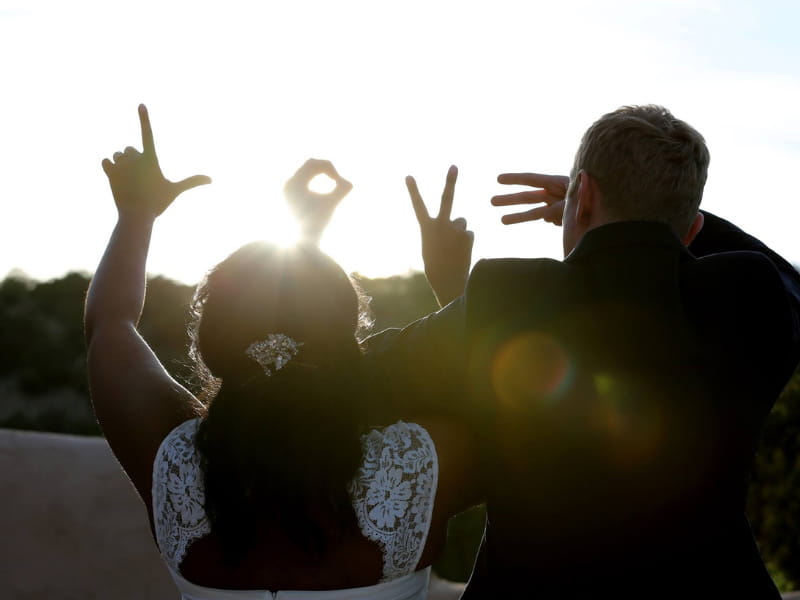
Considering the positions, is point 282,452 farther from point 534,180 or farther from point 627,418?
point 534,180

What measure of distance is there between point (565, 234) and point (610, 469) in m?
0.55

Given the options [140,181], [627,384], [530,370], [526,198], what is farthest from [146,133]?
[627,384]

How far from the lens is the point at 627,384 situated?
1.71 metres

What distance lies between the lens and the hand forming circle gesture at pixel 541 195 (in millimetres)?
2373

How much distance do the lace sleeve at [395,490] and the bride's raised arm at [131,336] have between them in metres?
0.43

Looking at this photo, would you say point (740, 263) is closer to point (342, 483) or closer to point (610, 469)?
point (610, 469)

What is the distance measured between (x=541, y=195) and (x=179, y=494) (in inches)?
48.0

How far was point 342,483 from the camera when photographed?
1.86m

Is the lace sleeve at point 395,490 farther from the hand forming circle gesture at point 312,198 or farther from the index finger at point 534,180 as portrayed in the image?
the index finger at point 534,180

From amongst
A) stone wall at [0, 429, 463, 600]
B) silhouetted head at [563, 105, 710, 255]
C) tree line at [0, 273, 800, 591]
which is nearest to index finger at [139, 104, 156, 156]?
silhouetted head at [563, 105, 710, 255]

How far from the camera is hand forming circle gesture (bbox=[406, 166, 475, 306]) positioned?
7.72 feet

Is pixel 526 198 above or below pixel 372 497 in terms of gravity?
above

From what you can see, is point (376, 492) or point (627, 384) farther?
point (376, 492)

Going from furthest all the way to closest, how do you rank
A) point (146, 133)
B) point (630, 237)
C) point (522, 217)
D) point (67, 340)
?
point (67, 340) < point (522, 217) < point (146, 133) < point (630, 237)
